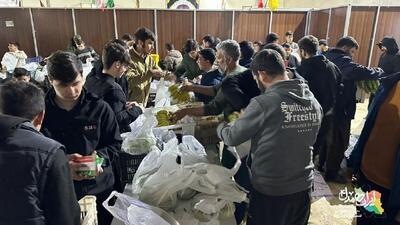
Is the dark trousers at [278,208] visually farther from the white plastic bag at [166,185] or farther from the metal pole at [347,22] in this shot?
the metal pole at [347,22]

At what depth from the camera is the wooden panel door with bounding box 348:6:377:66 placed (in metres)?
7.08

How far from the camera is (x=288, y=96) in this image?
146 centimetres

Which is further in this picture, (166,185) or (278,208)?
(278,208)

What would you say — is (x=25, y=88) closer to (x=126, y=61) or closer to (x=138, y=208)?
(x=138, y=208)

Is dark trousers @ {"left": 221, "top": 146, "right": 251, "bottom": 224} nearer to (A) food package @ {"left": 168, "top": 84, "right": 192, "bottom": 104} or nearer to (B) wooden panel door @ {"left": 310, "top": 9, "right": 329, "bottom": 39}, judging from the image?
(A) food package @ {"left": 168, "top": 84, "right": 192, "bottom": 104}

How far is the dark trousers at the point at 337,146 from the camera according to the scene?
122 inches

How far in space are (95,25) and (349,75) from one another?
286 inches

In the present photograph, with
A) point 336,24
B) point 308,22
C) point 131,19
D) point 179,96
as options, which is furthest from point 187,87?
point 308,22

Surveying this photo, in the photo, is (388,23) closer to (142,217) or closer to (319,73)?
(319,73)

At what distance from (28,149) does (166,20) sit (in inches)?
321

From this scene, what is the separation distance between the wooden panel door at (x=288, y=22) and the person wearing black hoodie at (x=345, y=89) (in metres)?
6.21

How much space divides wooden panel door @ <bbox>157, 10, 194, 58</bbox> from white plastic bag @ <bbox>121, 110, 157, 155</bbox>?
23.6ft

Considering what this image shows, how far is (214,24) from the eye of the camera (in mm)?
8812

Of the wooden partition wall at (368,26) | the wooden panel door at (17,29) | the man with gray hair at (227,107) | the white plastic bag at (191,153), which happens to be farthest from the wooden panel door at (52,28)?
the white plastic bag at (191,153)
